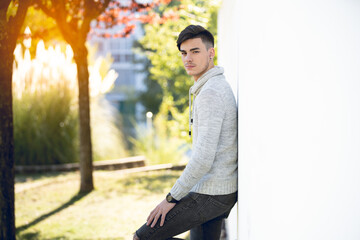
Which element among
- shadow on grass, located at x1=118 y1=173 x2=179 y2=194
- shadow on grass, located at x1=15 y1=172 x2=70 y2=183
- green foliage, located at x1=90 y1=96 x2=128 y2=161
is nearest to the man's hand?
shadow on grass, located at x1=118 y1=173 x2=179 y2=194

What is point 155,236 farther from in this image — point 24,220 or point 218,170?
point 24,220

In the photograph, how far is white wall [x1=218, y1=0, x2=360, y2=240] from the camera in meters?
1.08

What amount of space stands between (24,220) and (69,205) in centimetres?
65

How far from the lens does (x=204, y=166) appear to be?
70.5 inches

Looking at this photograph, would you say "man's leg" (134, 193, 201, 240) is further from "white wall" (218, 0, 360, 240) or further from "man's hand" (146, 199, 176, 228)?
"white wall" (218, 0, 360, 240)

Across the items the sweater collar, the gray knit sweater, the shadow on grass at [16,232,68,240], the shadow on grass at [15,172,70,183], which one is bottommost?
the shadow on grass at [15,172,70,183]

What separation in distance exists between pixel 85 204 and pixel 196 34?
3.29 metres

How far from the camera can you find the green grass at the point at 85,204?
3779 mm

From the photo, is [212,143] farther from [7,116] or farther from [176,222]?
[7,116]

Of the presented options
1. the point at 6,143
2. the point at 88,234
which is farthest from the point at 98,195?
the point at 6,143

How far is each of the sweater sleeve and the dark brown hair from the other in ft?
1.16

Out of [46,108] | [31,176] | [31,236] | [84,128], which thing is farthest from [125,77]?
[31,236]

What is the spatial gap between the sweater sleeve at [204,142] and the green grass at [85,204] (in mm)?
1989

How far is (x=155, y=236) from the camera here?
1840mm
